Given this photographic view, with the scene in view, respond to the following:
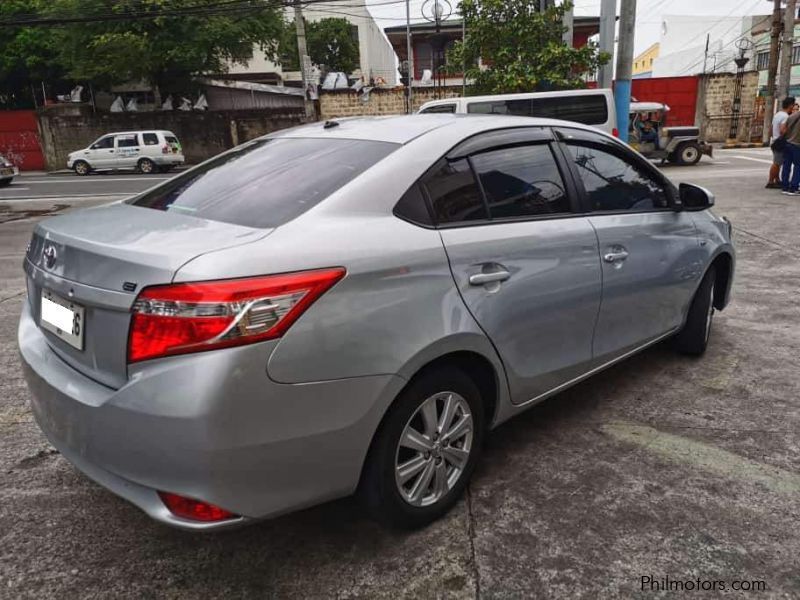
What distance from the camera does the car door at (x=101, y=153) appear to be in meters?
23.2

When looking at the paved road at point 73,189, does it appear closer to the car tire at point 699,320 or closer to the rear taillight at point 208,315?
the car tire at point 699,320

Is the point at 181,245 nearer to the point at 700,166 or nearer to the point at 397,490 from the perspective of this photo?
the point at 397,490

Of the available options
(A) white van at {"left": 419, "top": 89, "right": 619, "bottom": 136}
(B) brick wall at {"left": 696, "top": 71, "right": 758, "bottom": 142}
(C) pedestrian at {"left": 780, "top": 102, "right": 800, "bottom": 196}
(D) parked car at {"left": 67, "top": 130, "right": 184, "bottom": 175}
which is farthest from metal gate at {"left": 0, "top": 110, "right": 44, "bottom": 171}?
(B) brick wall at {"left": 696, "top": 71, "right": 758, "bottom": 142}

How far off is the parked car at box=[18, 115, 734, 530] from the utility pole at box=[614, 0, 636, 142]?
1166 centimetres

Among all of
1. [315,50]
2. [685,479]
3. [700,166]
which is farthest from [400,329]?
[315,50]

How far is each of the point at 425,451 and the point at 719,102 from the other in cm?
3085

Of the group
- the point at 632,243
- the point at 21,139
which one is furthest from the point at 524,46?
the point at 21,139

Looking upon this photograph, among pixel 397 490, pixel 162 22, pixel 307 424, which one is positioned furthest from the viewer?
pixel 162 22

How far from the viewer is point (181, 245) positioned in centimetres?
184

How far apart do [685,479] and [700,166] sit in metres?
17.2

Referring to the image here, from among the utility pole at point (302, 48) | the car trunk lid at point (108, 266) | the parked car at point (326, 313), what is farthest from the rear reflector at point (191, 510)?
the utility pole at point (302, 48)

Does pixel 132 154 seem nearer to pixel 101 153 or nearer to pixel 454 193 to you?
pixel 101 153

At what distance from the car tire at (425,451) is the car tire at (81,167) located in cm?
2481

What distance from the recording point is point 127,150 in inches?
905
